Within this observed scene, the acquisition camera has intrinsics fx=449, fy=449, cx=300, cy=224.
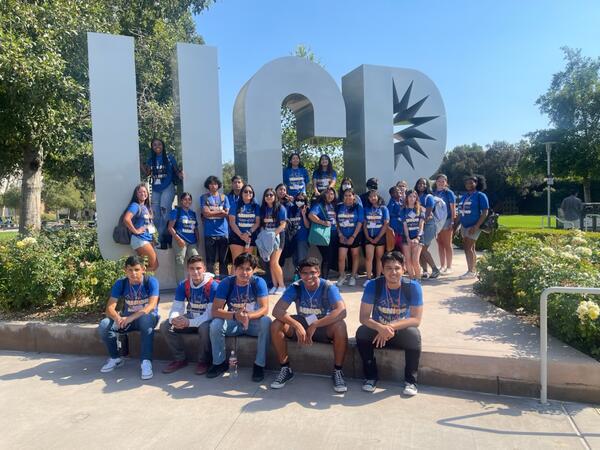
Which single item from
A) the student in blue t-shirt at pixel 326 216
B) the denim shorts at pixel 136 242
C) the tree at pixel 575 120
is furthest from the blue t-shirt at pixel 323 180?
the tree at pixel 575 120

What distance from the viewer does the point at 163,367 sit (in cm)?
435

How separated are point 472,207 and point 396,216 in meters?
1.27

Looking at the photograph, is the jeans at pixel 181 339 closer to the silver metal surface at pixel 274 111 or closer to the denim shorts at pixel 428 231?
the silver metal surface at pixel 274 111

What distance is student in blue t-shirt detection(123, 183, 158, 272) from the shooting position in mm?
5848

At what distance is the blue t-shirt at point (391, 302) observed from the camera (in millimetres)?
3785

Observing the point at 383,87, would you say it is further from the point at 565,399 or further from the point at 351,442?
the point at 351,442

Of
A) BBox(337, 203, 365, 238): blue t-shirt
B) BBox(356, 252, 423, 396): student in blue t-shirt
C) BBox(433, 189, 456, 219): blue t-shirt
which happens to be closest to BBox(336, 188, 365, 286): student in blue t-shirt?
BBox(337, 203, 365, 238): blue t-shirt

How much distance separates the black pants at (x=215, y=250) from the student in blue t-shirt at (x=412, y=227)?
2617 mm

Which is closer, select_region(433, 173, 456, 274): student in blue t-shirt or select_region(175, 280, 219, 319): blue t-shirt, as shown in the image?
select_region(175, 280, 219, 319): blue t-shirt

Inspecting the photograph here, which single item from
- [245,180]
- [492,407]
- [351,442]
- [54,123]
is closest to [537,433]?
[492,407]

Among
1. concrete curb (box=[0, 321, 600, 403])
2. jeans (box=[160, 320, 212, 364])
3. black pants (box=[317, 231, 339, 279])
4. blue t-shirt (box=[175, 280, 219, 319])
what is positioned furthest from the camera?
black pants (box=[317, 231, 339, 279])

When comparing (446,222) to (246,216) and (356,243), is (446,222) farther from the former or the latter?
(246,216)

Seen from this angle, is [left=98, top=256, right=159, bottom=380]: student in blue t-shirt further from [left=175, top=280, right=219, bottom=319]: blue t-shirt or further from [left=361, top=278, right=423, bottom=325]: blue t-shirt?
[left=361, top=278, right=423, bottom=325]: blue t-shirt

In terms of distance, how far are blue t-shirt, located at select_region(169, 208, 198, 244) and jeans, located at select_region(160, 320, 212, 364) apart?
6.79ft
